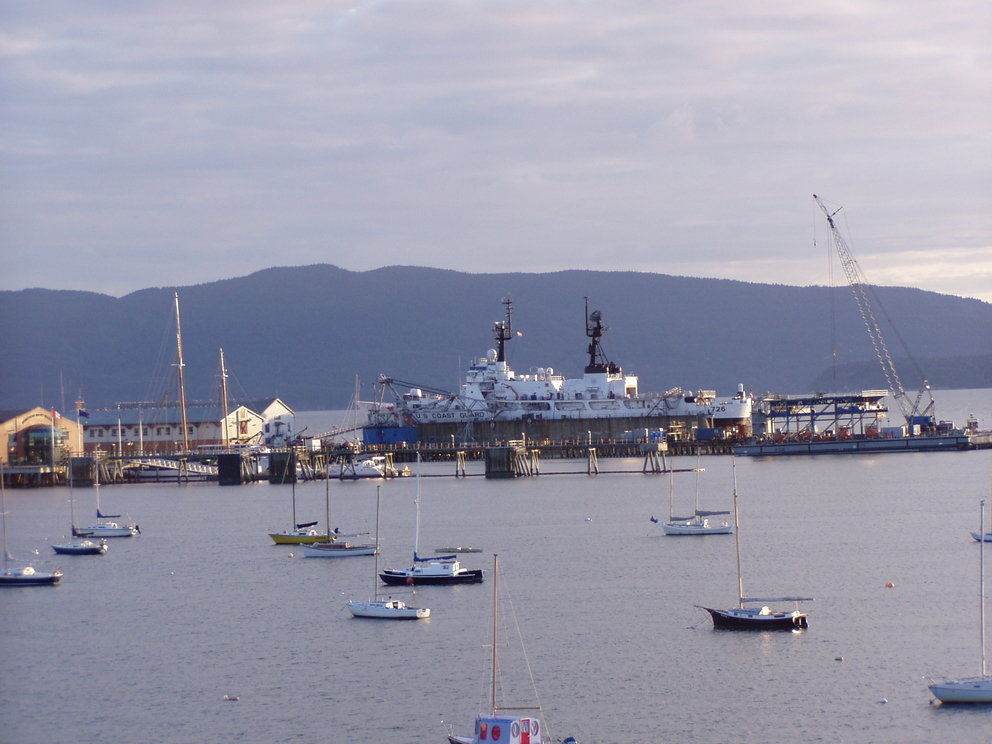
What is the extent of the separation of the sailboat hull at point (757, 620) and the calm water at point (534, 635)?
0.39 m

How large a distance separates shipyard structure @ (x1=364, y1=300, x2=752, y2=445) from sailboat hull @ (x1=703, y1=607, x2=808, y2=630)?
70.2 m

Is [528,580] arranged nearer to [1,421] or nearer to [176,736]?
[176,736]

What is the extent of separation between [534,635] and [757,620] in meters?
5.18

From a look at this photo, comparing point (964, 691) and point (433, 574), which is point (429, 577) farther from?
point (964, 691)

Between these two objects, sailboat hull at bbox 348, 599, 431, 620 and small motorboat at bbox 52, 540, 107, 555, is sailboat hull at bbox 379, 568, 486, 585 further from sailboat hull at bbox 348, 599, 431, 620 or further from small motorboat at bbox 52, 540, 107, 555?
small motorboat at bbox 52, 540, 107, 555

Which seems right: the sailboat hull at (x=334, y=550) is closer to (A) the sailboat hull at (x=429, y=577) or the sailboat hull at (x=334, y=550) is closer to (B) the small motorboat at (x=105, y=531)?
(A) the sailboat hull at (x=429, y=577)

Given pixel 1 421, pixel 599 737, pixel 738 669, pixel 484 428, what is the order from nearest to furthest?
1. pixel 599 737
2. pixel 738 669
3. pixel 1 421
4. pixel 484 428

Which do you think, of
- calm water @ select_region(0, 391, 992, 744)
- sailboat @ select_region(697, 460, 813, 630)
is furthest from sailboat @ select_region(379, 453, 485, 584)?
sailboat @ select_region(697, 460, 813, 630)

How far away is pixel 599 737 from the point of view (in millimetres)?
26578

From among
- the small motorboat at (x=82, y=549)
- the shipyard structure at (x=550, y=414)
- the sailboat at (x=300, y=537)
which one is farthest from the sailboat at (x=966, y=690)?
the shipyard structure at (x=550, y=414)

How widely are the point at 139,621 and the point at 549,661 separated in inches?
492

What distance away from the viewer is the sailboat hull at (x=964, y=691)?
27.4m

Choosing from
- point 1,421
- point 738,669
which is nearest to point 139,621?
point 738,669

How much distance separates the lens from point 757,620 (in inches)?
1367
